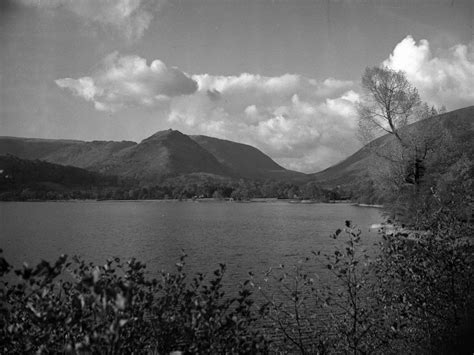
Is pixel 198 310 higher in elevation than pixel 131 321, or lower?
higher

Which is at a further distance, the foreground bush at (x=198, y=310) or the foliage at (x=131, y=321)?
the foliage at (x=131, y=321)

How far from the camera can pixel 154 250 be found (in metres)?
40.7

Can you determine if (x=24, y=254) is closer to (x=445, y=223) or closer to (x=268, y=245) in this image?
(x=268, y=245)

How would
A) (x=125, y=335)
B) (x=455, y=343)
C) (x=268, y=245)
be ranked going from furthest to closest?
(x=268, y=245) → (x=455, y=343) → (x=125, y=335)

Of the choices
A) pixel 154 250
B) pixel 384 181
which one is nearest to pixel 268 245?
pixel 154 250

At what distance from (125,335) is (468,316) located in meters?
8.92

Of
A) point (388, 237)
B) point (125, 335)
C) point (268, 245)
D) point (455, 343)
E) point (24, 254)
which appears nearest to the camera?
point (125, 335)

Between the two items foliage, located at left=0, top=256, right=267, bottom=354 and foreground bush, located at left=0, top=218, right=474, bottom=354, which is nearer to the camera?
foreground bush, located at left=0, top=218, right=474, bottom=354

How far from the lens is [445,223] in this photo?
11094 mm

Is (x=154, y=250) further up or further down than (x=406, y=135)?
further down

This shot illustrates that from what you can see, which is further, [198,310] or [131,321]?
[131,321]

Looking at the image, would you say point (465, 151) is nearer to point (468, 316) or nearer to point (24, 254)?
point (468, 316)

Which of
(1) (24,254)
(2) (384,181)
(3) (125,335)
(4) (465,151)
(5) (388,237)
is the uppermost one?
(4) (465,151)

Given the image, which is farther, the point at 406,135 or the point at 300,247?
the point at 300,247
